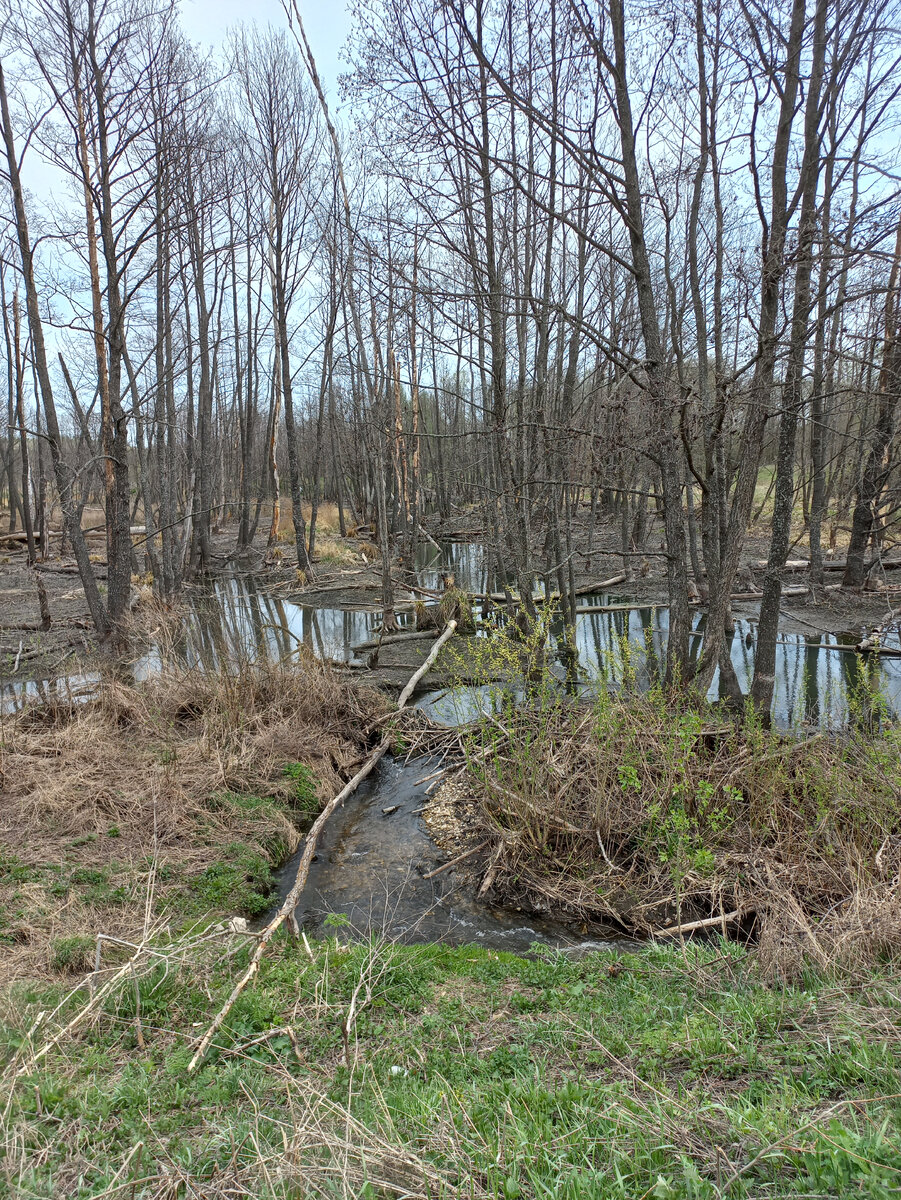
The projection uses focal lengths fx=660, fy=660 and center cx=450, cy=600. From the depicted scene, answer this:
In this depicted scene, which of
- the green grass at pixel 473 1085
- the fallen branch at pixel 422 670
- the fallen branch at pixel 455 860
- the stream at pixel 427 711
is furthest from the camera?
the fallen branch at pixel 422 670

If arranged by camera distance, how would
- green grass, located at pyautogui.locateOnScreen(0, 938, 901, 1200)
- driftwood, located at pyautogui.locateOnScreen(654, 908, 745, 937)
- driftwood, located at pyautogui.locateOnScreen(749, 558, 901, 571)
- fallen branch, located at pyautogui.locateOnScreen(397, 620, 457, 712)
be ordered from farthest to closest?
driftwood, located at pyautogui.locateOnScreen(749, 558, 901, 571) → fallen branch, located at pyautogui.locateOnScreen(397, 620, 457, 712) → driftwood, located at pyautogui.locateOnScreen(654, 908, 745, 937) → green grass, located at pyautogui.locateOnScreen(0, 938, 901, 1200)

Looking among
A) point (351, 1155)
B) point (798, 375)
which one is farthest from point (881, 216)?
point (351, 1155)

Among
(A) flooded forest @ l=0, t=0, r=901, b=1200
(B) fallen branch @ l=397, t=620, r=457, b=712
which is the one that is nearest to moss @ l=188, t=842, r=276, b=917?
(A) flooded forest @ l=0, t=0, r=901, b=1200

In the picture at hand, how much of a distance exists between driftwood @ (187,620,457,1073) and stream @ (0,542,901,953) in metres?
0.16

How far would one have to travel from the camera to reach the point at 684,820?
15.6ft

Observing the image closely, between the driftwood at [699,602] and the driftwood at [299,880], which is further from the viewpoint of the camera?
the driftwood at [699,602]

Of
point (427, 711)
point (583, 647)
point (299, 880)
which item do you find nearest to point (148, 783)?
point (299, 880)

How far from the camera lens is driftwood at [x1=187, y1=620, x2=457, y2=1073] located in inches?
125

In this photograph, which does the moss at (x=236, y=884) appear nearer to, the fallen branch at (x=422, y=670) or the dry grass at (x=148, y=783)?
the dry grass at (x=148, y=783)

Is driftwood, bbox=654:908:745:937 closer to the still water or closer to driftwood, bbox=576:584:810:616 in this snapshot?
the still water

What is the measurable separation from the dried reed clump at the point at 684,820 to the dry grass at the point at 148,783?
224 cm

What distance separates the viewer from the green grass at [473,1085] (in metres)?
1.99

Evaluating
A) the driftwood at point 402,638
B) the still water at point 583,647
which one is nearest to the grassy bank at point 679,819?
the still water at point 583,647

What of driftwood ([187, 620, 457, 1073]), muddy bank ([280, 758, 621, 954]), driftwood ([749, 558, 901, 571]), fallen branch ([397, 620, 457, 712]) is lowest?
muddy bank ([280, 758, 621, 954])
